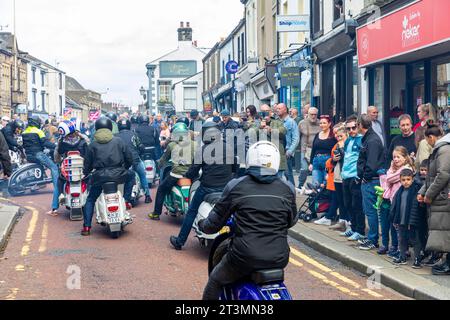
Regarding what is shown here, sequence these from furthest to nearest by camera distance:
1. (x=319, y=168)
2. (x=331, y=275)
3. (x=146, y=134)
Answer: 1. (x=146, y=134)
2. (x=319, y=168)
3. (x=331, y=275)

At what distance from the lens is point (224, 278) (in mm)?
5266

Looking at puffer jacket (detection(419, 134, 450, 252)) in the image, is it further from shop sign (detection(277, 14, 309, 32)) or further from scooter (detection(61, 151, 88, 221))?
shop sign (detection(277, 14, 309, 32))


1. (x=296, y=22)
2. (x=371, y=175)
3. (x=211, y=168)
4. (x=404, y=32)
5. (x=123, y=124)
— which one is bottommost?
(x=371, y=175)

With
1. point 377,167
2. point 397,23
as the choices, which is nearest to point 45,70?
point 397,23

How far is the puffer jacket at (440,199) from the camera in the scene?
7.71 metres

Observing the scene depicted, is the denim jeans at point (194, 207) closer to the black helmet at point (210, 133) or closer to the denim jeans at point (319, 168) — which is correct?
the black helmet at point (210, 133)

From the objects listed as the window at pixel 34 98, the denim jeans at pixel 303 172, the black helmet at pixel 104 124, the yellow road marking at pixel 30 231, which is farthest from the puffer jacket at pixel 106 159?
the window at pixel 34 98

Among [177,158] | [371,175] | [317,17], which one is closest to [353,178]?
[371,175]

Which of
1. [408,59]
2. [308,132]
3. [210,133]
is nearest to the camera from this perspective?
[210,133]

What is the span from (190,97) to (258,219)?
62738mm

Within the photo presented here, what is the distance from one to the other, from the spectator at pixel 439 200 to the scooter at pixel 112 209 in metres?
4.75

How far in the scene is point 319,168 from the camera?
12.1m

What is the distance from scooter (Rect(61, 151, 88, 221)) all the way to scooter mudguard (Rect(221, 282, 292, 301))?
7204 millimetres

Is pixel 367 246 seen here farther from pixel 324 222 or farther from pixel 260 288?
pixel 260 288
